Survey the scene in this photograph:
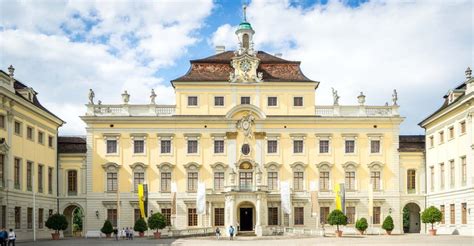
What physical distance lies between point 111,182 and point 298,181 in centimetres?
1504

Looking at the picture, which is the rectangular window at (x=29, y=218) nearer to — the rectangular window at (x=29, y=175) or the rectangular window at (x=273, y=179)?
the rectangular window at (x=29, y=175)

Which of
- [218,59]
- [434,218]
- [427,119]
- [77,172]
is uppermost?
[218,59]

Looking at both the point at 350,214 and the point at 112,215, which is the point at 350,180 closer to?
the point at 350,214

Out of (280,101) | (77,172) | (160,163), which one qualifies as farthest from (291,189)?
(77,172)

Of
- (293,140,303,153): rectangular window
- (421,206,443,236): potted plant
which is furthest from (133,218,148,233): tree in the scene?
(421,206,443,236): potted plant

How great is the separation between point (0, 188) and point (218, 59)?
905 inches

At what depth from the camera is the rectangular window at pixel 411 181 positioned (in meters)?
57.6

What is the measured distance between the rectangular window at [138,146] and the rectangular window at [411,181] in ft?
70.7

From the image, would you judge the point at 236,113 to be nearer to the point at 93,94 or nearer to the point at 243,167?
the point at 243,167

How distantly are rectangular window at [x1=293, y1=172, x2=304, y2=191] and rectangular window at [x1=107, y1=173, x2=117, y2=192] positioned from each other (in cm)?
1439

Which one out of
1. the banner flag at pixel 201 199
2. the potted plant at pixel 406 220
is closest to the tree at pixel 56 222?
the banner flag at pixel 201 199

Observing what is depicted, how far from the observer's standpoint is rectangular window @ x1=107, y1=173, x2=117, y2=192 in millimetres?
57000

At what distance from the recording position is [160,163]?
188ft

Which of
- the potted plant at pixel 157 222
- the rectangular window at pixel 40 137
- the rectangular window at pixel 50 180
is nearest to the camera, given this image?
the rectangular window at pixel 40 137
